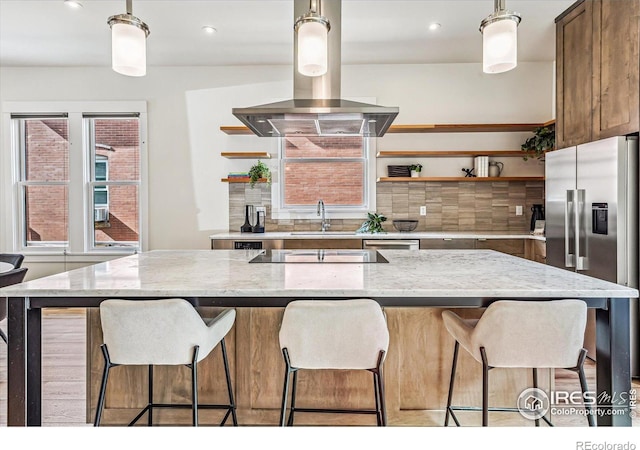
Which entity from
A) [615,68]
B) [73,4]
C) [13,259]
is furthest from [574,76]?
[13,259]

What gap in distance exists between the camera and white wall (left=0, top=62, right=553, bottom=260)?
4723 millimetres

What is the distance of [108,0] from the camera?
331 centimetres

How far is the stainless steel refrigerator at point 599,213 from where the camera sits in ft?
9.09

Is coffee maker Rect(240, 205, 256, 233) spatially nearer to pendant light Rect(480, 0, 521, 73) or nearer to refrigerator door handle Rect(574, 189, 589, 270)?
refrigerator door handle Rect(574, 189, 589, 270)

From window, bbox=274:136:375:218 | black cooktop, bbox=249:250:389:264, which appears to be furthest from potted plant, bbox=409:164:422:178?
black cooktop, bbox=249:250:389:264

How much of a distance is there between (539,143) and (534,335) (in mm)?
3457

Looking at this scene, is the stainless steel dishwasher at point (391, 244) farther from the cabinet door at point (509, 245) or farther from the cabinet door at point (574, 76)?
the cabinet door at point (574, 76)

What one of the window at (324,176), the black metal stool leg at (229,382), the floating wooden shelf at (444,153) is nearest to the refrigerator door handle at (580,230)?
the floating wooden shelf at (444,153)

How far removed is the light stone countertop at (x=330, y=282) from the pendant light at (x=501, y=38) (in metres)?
0.97

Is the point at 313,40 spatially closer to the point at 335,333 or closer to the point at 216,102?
the point at 335,333

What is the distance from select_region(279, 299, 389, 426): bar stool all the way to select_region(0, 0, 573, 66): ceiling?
9.22 ft
